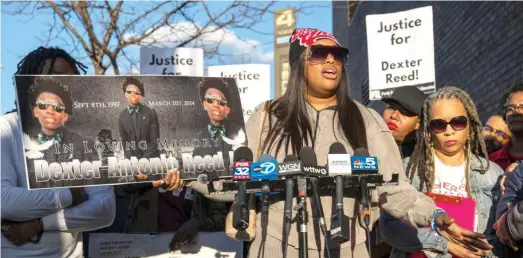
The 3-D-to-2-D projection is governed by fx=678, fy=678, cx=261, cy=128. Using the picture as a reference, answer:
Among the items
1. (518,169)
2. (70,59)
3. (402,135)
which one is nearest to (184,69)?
(402,135)

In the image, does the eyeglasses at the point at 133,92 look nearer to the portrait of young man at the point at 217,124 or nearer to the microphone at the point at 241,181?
the portrait of young man at the point at 217,124

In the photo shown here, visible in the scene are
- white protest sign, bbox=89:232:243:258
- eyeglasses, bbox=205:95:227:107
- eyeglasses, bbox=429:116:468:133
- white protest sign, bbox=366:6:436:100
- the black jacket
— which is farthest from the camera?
white protest sign, bbox=366:6:436:100

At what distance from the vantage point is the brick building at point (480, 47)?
9.53 meters

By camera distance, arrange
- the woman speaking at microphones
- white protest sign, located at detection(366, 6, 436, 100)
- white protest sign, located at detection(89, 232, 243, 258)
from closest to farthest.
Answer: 1. the woman speaking at microphones
2. white protest sign, located at detection(89, 232, 243, 258)
3. white protest sign, located at detection(366, 6, 436, 100)

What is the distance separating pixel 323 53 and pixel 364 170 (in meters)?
0.75

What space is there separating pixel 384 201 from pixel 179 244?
2.43 meters

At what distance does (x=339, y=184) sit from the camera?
9.44 feet

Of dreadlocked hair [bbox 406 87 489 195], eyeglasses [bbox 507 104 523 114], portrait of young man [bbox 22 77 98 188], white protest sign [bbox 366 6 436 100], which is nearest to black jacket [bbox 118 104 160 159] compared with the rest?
portrait of young man [bbox 22 77 98 188]

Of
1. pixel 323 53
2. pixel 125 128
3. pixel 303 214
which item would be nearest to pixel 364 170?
pixel 303 214

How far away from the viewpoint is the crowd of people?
3.25 m

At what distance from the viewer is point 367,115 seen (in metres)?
3.51

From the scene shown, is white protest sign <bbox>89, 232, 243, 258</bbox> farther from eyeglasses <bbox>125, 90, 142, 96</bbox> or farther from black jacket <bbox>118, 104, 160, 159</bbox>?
eyeglasses <bbox>125, 90, 142, 96</bbox>

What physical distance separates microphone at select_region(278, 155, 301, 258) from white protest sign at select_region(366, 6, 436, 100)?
5.01 m

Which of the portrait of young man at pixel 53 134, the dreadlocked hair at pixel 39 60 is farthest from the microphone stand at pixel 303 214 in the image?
the dreadlocked hair at pixel 39 60
